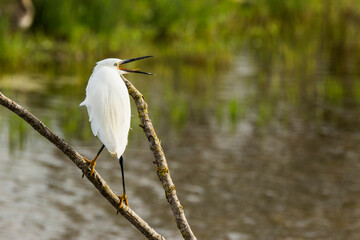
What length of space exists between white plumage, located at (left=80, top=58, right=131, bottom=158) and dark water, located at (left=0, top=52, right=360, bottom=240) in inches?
160

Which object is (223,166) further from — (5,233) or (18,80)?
(18,80)

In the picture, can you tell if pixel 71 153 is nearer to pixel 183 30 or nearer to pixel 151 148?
pixel 151 148

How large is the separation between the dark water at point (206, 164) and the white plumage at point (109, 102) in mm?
4067

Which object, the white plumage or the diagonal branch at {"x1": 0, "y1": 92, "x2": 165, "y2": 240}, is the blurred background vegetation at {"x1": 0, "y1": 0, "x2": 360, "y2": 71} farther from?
the white plumage

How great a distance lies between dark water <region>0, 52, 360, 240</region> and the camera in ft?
21.4

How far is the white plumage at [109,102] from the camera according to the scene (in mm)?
2123

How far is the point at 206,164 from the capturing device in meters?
8.34

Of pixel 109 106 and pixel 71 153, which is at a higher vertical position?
pixel 109 106

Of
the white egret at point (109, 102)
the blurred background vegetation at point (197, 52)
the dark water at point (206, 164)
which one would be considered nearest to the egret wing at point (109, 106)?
the white egret at point (109, 102)

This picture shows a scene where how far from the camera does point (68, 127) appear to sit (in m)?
9.40

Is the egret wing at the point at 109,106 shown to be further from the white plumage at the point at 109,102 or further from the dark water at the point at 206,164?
the dark water at the point at 206,164

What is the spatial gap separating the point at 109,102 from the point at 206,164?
6.25 m

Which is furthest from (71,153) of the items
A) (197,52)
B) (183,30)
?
(183,30)

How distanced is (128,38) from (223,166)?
26.2 ft
